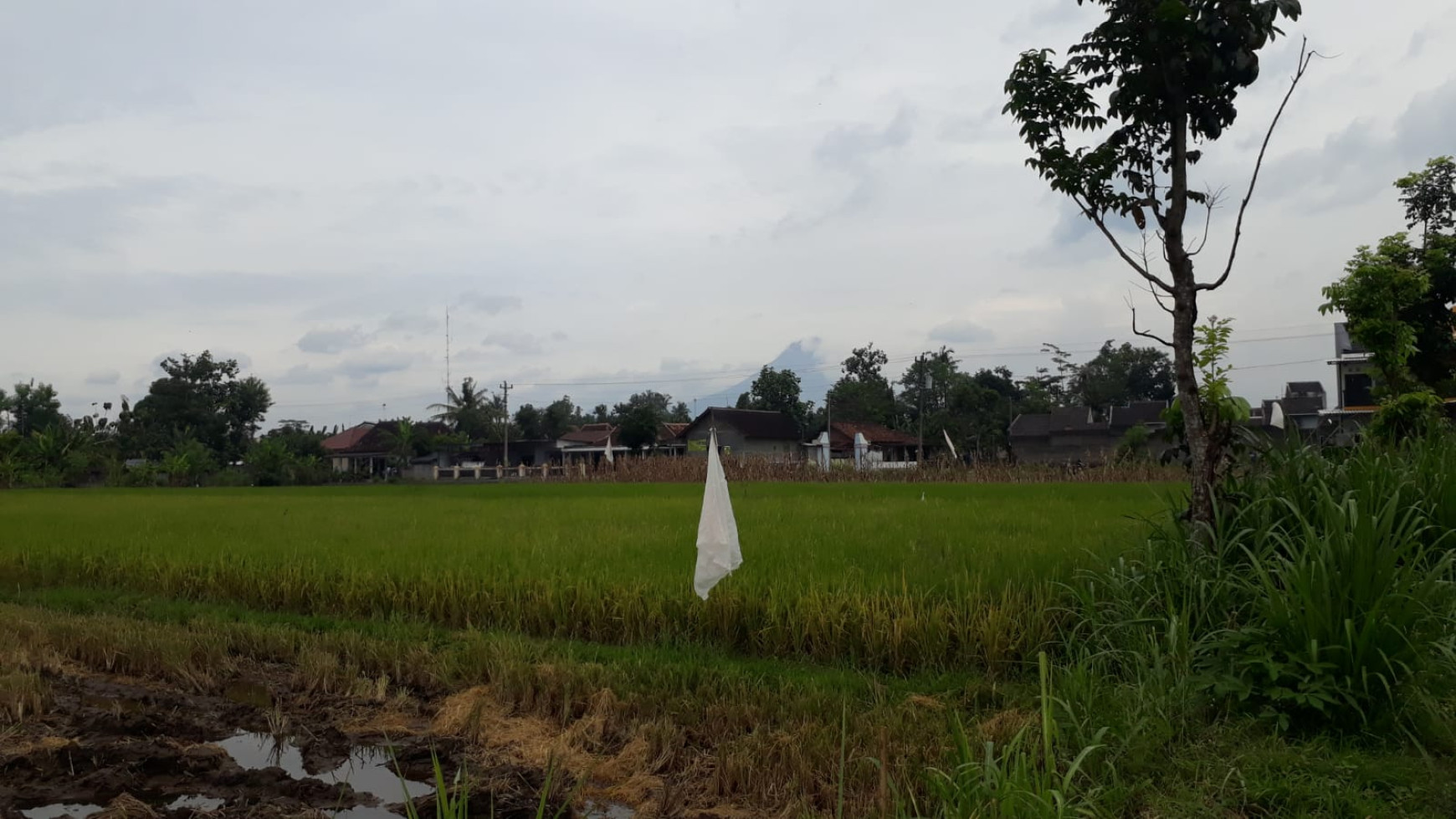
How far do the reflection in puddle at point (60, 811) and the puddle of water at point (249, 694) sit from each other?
154 cm

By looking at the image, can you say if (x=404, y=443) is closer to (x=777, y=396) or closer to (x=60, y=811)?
(x=777, y=396)

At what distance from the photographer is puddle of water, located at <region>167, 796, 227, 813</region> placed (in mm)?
4082

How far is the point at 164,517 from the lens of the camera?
48.7 feet

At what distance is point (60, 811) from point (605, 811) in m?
2.32

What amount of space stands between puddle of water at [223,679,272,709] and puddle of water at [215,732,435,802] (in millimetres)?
628

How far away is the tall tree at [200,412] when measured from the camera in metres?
45.5

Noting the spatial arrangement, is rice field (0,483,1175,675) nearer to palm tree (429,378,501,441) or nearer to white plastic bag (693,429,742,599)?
white plastic bag (693,429,742,599)

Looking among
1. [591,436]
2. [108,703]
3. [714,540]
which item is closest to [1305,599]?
[714,540]

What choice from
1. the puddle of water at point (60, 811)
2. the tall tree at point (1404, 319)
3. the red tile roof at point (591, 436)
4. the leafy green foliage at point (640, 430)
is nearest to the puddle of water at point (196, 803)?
the puddle of water at point (60, 811)

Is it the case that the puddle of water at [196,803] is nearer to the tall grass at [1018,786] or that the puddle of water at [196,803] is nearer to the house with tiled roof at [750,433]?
the tall grass at [1018,786]

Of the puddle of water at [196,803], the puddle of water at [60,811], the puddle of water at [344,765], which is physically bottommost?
the puddle of water at [344,765]

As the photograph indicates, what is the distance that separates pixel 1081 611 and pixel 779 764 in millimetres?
2481

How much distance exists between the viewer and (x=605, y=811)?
13.5 feet

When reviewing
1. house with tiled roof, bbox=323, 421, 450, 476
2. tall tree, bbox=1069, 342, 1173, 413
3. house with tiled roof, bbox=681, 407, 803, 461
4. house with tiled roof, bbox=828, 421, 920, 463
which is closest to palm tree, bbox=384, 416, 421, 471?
house with tiled roof, bbox=323, 421, 450, 476
